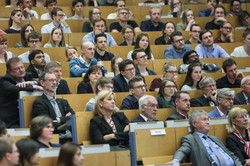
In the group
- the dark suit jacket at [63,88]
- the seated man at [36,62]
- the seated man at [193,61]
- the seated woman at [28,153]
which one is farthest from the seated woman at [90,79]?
the seated woman at [28,153]

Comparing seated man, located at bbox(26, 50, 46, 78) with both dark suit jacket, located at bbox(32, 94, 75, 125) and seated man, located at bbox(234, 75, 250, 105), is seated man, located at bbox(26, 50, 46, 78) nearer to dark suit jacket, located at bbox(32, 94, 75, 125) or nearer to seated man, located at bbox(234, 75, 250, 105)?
dark suit jacket, located at bbox(32, 94, 75, 125)

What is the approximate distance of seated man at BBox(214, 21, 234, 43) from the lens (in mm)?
A: 7832

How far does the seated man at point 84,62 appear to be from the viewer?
6.01 meters

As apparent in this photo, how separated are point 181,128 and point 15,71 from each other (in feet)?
5.56

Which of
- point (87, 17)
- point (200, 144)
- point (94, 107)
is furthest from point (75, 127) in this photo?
point (87, 17)

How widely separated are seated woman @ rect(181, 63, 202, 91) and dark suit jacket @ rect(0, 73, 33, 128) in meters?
1.99

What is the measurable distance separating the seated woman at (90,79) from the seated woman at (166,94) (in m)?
0.67

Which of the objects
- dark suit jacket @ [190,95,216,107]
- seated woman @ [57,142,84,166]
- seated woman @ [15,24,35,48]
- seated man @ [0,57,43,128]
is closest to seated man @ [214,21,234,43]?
dark suit jacket @ [190,95,216,107]

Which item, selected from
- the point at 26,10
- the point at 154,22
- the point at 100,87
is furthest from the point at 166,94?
the point at 26,10

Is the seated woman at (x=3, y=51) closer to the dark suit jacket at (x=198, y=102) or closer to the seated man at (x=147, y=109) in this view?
the seated man at (x=147, y=109)

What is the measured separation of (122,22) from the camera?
25.4 ft

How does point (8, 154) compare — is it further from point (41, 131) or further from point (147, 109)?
point (147, 109)

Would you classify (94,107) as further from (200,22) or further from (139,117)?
(200,22)

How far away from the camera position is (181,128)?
468 cm
